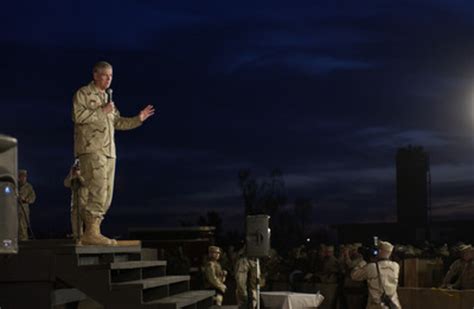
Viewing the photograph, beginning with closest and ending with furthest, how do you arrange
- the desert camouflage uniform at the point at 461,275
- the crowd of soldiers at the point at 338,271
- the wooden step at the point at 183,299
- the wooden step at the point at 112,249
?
the wooden step at the point at 112,249 < the wooden step at the point at 183,299 < the crowd of soldiers at the point at 338,271 < the desert camouflage uniform at the point at 461,275

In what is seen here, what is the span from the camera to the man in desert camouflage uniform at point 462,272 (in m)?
16.4

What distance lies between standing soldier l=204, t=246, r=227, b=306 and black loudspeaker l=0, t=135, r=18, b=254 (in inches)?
432

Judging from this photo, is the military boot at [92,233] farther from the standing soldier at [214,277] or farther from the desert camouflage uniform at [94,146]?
the standing soldier at [214,277]

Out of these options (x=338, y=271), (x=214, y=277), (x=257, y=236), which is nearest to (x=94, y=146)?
(x=257, y=236)

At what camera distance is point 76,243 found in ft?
38.7

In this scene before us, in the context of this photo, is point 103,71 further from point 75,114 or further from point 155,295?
point 155,295

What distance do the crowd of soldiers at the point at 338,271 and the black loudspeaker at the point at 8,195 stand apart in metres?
9.17

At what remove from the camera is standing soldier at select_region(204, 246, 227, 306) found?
1753cm

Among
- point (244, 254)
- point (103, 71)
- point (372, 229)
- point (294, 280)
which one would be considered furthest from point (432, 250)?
point (103, 71)

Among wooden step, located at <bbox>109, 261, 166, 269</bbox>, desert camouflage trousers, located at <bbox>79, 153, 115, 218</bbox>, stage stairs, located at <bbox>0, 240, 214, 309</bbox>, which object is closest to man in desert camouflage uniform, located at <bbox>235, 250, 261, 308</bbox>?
wooden step, located at <bbox>109, 261, 166, 269</bbox>

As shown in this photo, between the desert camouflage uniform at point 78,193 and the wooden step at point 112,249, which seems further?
the desert camouflage uniform at point 78,193

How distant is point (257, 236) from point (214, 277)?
1.57 metres

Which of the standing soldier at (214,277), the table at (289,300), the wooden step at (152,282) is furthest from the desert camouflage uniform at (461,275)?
the wooden step at (152,282)

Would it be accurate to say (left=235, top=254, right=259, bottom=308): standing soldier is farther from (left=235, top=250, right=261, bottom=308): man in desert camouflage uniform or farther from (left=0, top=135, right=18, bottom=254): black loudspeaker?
(left=0, top=135, right=18, bottom=254): black loudspeaker
